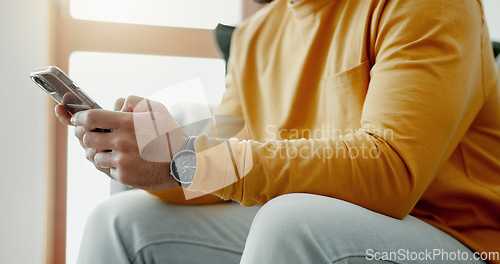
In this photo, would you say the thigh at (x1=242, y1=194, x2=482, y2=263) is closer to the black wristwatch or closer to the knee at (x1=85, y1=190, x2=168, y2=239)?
the black wristwatch

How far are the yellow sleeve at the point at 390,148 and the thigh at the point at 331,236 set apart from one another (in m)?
0.03

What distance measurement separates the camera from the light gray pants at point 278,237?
0.45m

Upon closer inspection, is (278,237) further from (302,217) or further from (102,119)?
(102,119)

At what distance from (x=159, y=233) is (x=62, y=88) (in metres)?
0.33

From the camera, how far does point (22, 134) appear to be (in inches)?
42.0

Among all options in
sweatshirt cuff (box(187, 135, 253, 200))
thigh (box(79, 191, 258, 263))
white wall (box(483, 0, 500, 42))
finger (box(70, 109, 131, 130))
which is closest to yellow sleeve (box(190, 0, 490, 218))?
sweatshirt cuff (box(187, 135, 253, 200))

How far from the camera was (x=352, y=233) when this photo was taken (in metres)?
0.47

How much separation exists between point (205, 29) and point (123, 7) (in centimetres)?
30

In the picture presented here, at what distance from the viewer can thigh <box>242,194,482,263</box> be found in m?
0.45

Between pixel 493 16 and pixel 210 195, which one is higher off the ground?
pixel 493 16

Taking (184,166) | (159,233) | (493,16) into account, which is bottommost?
(159,233)

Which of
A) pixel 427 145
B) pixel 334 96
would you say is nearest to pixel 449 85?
pixel 427 145

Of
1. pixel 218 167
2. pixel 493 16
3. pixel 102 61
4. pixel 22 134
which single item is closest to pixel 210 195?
pixel 218 167

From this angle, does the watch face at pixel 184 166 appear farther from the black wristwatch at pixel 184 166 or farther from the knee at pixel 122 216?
the knee at pixel 122 216
